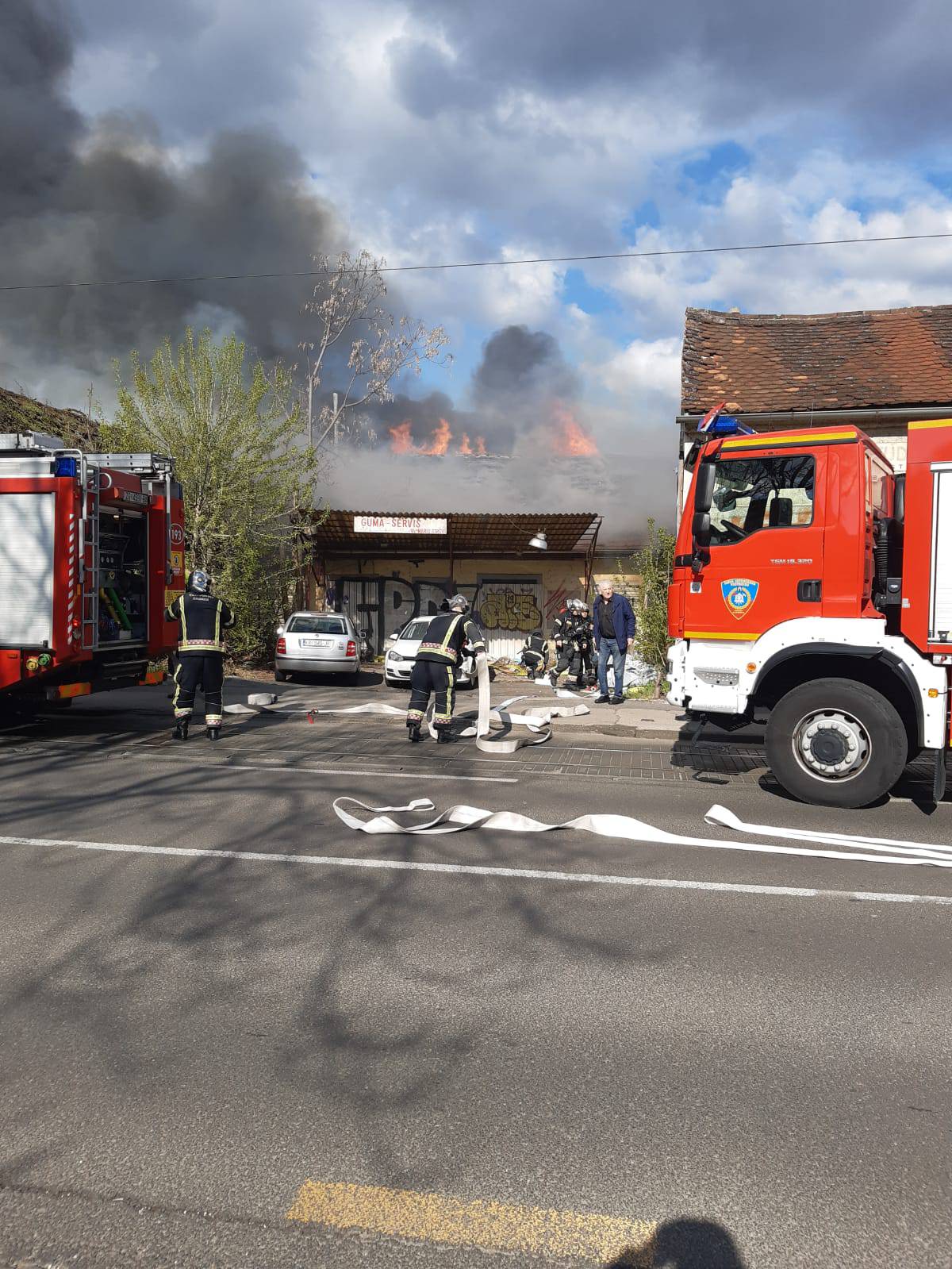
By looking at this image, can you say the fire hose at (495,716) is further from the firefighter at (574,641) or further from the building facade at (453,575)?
the building facade at (453,575)

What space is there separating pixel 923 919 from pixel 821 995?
1.18 metres

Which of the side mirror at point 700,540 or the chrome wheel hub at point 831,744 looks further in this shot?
the side mirror at point 700,540

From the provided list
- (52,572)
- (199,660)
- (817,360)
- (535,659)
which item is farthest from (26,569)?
(817,360)

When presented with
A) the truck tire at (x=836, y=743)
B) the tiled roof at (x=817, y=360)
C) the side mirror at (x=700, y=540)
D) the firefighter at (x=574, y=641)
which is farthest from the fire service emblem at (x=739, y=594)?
the firefighter at (x=574, y=641)

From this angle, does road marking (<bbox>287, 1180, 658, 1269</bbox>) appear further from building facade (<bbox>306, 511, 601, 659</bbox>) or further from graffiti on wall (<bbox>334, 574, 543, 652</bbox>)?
graffiti on wall (<bbox>334, 574, 543, 652</bbox>)

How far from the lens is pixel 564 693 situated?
1550 centimetres

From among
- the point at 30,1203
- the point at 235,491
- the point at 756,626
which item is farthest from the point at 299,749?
the point at 235,491

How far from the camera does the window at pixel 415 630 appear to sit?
1748cm

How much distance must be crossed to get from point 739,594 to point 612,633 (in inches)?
269

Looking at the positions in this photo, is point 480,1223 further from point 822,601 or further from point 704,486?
point 704,486

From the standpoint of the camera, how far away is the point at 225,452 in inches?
784

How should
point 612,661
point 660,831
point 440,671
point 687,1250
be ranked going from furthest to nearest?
point 612,661 < point 440,671 < point 660,831 < point 687,1250

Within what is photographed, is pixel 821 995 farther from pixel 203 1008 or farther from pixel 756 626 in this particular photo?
pixel 756 626

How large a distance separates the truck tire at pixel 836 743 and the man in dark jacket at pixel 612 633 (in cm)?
688
